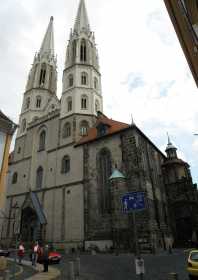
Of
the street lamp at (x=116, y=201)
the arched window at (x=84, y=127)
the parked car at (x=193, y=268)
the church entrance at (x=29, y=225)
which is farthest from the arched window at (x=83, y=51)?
the parked car at (x=193, y=268)

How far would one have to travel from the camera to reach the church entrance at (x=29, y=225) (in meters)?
27.7

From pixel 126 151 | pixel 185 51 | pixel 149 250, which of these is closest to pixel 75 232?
pixel 149 250

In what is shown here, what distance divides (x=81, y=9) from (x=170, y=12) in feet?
167

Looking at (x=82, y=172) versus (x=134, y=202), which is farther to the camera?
(x=82, y=172)

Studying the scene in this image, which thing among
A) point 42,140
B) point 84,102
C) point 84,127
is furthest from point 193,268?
point 42,140

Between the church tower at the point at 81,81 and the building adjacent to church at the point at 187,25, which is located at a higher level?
the church tower at the point at 81,81

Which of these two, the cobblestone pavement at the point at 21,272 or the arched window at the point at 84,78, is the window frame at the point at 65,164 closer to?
the arched window at the point at 84,78

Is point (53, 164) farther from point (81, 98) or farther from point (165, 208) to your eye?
point (165, 208)

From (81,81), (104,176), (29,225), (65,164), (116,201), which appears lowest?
(29,225)

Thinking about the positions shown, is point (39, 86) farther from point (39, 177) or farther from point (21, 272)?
point (21, 272)

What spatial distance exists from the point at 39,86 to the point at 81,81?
9.55 m

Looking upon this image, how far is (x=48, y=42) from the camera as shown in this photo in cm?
5262

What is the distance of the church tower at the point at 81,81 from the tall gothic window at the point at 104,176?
18.1 ft

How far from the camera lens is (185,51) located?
8.82 meters
